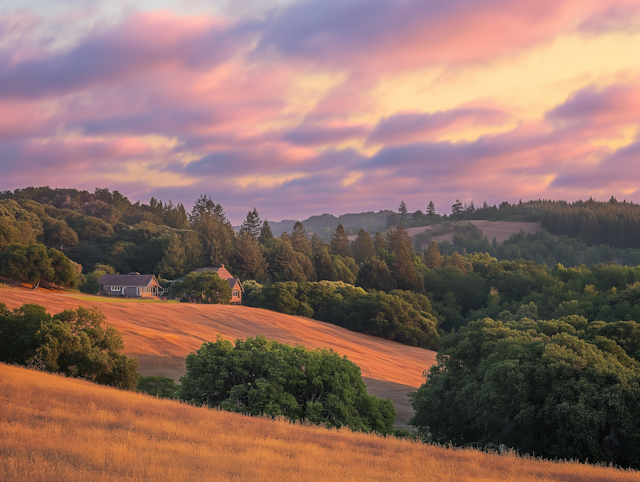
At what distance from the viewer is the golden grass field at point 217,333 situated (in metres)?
42.5

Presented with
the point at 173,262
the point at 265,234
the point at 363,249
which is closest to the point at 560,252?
the point at 363,249

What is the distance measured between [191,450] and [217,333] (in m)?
44.6

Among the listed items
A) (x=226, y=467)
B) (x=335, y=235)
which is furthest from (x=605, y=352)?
(x=335, y=235)

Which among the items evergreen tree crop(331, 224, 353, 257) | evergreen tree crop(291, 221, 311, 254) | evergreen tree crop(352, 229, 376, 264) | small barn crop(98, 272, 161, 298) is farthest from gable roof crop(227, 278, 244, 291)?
evergreen tree crop(352, 229, 376, 264)

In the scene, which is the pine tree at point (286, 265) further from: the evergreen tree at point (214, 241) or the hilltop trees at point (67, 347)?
the hilltop trees at point (67, 347)

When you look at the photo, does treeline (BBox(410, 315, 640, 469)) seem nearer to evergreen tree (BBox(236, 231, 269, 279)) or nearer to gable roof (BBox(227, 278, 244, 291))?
gable roof (BBox(227, 278, 244, 291))

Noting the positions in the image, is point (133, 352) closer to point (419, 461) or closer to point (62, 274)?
point (419, 461)

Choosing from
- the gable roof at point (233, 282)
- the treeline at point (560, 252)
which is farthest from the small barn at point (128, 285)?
the treeline at point (560, 252)

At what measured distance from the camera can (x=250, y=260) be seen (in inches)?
4336

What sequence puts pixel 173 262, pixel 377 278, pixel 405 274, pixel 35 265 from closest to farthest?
pixel 35 265
pixel 173 262
pixel 377 278
pixel 405 274

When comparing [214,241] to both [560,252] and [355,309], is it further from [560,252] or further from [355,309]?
[560,252]

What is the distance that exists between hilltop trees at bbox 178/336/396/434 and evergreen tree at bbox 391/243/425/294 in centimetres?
8566

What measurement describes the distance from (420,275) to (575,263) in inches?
3408

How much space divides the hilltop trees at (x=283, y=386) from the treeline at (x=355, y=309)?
2291 inches
